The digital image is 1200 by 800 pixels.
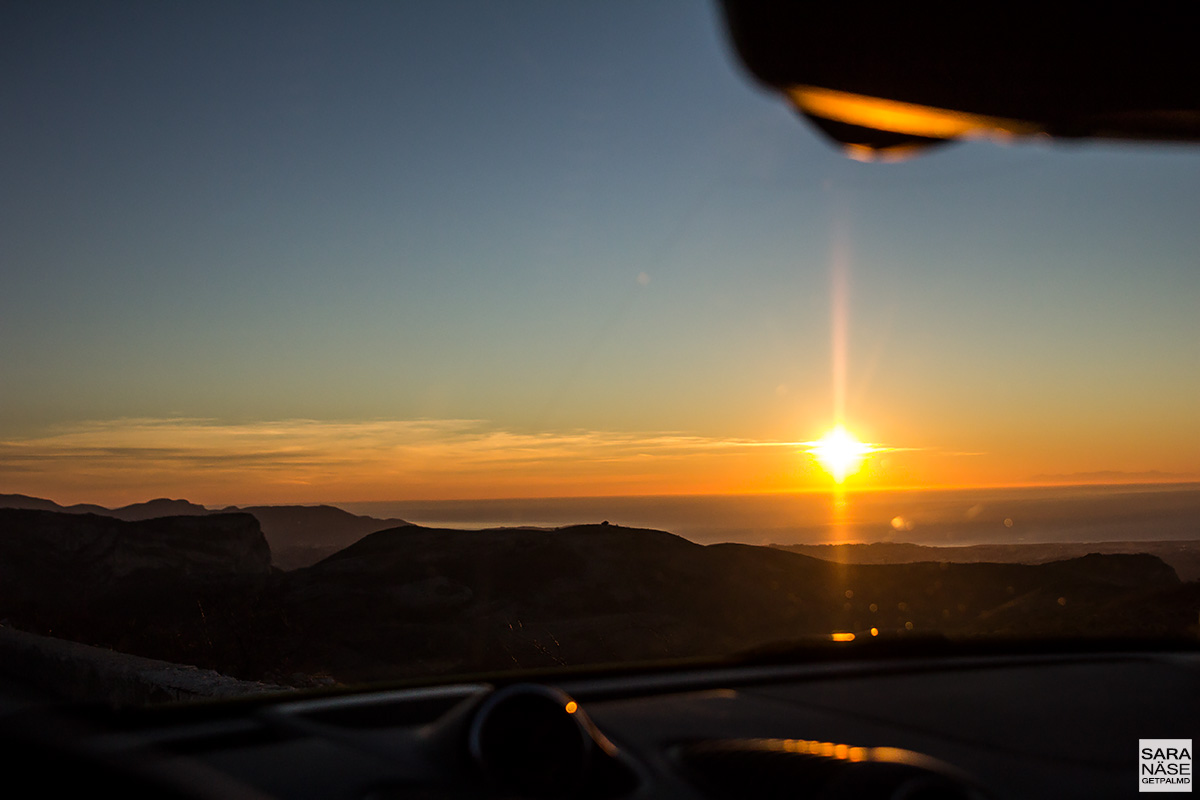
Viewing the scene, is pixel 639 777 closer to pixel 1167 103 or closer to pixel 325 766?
pixel 325 766

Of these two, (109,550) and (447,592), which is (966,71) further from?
(109,550)

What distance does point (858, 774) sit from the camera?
2719 mm

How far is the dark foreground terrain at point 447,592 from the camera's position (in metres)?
25.8

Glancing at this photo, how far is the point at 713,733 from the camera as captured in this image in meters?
3.07

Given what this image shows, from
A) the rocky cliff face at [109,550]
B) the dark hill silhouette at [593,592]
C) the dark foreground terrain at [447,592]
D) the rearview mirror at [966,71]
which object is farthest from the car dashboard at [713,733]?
the rocky cliff face at [109,550]

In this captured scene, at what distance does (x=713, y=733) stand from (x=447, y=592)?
1692 inches

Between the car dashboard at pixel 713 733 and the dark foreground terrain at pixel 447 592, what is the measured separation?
1115 cm

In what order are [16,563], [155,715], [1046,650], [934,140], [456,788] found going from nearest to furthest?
1. [456,788]
2. [155,715]
3. [934,140]
4. [1046,650]
5. [16,563]

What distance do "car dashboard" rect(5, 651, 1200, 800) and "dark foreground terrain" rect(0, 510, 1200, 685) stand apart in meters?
11.1

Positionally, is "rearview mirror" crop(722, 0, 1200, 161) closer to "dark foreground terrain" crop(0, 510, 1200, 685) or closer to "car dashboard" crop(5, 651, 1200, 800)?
"car dashboard" crop(5, 651, 1200, 800)

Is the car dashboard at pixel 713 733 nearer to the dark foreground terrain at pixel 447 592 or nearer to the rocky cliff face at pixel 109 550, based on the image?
the dark foreground terrain at pixel 447 592

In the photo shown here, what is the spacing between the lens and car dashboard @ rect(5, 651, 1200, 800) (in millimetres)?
2523

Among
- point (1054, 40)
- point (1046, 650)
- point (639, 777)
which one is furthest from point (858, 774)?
point (1054, 40)

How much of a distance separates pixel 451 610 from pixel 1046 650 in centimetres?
3986
